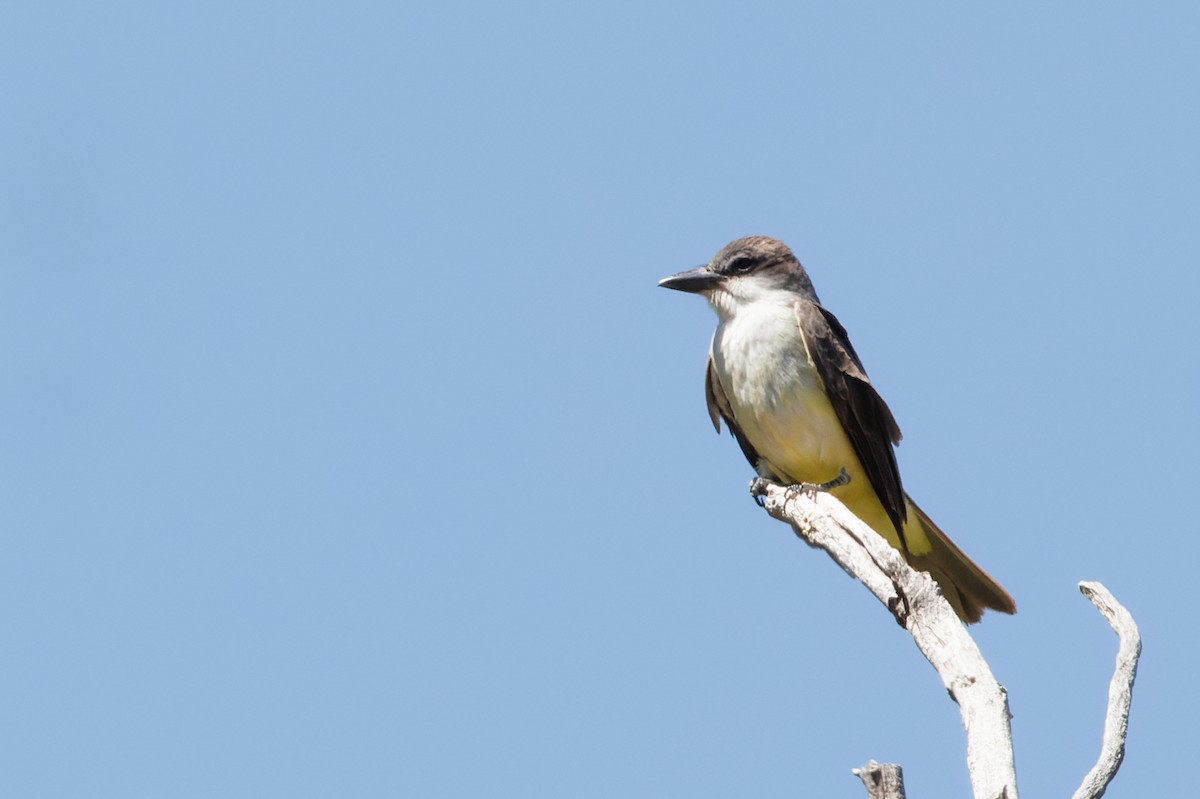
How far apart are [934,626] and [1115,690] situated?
76cm

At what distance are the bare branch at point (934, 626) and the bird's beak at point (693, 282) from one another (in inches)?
76.0

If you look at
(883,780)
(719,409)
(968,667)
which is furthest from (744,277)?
(883,780)

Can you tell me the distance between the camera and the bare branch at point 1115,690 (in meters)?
5.15

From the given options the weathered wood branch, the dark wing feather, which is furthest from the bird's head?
the weathered wood branch

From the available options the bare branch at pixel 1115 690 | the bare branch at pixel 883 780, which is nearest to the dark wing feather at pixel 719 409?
the bare branch at pixel 1115 690

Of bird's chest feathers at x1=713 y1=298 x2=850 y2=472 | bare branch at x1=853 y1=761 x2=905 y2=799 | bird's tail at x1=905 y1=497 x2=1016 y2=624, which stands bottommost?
bare branch at x1=853 y1=761 x2=905 y2=799

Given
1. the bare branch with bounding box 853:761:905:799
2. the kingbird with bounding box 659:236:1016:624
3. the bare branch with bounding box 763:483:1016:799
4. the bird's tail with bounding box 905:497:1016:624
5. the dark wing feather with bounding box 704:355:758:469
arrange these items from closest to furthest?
the bare branch with bounding box 853:761:905:799 → the bare branch with bounding box 763:483:1016:799 → the bird's tail with bounding box 905:497:1016:624 → the kingbird with bounding box 659:236:1016:624 → the dark wing feather with bounding box 704:355:758:469

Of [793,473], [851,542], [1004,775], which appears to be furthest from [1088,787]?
[793,473]

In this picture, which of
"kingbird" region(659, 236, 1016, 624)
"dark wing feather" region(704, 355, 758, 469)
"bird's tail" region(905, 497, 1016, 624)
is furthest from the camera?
"dark wing feather" region(704, 355, 758, 469)

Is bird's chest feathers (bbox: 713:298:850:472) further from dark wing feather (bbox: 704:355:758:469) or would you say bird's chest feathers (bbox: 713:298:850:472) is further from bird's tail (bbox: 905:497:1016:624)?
bird's tail (bbox: 905:497:1016:624)

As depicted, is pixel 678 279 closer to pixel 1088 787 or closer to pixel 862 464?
pixel 862 464

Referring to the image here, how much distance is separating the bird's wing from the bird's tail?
0.76ft

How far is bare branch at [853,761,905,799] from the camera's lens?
4910 millimetres

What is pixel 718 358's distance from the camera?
29.6 feet
